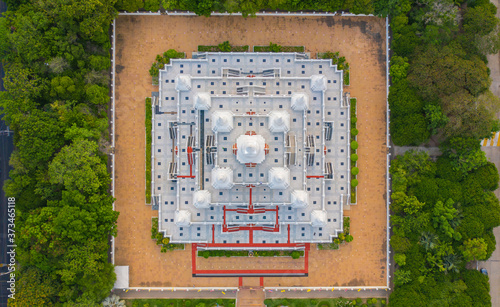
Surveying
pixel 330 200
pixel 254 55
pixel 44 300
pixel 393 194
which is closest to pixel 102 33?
pixel 254 55

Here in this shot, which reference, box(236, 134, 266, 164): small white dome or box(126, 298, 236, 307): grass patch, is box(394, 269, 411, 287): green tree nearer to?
box(126, 298, 236, 307): grass patch

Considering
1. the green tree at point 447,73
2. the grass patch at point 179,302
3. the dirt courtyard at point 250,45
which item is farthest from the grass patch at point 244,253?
the green tree at point 447,73

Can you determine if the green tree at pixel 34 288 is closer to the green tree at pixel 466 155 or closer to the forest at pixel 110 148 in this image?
the forest at pixel 110 148

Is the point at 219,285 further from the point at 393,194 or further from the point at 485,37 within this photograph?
the point at 485,37

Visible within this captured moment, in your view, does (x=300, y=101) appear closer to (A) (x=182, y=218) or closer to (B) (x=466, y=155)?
(A) (x=182, y=218)

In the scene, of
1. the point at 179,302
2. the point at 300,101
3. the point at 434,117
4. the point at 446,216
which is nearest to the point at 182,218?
the point at 179,302

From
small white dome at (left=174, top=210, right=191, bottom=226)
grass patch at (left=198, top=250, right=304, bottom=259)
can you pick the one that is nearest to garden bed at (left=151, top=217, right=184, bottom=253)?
grass patch at (left=198, top=250, right=304, bottom=259)
